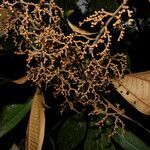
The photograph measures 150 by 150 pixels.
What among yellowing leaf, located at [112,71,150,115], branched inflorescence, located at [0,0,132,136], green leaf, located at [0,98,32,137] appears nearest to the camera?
branched inflorescence, located at [0,0,132,136]

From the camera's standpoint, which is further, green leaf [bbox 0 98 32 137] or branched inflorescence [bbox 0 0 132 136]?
green leaf [bbox 0 98 32 137]

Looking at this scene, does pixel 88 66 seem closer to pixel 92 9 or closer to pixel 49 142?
pixel 92 9

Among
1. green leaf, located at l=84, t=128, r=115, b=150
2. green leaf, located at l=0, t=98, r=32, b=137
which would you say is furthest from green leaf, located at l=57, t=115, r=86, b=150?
green leaf, located at l=0, t=98, r=32, b=137

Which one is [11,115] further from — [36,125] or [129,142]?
[129,142]

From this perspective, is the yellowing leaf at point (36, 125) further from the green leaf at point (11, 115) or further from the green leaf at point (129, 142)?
Answer: the green leaf at point (129, 142)

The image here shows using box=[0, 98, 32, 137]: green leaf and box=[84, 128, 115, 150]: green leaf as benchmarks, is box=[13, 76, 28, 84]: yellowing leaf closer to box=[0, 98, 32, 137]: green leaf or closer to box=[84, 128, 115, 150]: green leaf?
box=[0, 98, 32, 137]: green leaf

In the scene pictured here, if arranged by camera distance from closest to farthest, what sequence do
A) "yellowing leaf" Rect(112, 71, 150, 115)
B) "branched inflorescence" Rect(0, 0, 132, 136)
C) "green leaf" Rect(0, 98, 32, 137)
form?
"branched inflorescence" Rect(0, 0, 132, 136) → "yellowing leaf" Rect(112, 71, 150, 115) → "green leaf" Rect(0, 98, 32, 137)

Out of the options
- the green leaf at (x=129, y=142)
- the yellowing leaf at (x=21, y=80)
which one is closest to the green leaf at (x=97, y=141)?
the green leaf at (x=129, y=142)

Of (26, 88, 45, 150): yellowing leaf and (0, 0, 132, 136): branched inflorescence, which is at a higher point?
(0, 0, 132, 136): branched inflorescence
